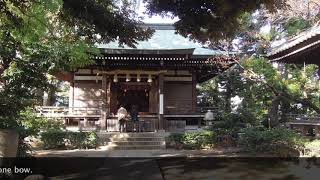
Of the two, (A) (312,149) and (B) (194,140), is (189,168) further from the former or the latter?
(B) (194,140)

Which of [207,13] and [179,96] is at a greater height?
[207,13]

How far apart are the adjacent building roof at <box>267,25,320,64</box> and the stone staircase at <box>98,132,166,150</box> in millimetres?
7231

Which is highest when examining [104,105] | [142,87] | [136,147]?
[142,87]

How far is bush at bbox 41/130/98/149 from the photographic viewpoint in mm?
17911

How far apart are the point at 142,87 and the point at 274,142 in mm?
9325

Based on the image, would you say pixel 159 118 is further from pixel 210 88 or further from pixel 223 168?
pixel 210 88

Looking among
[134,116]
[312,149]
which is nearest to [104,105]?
[134,116]

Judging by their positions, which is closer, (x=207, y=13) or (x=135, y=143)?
(x=207, y=13)

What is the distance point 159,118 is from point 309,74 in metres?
10.5

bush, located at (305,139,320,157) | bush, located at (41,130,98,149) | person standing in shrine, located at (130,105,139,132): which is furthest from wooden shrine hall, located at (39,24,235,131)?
bush, located at (305,139,320,157)

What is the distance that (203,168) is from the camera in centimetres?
1159

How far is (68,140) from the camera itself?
59.8ft

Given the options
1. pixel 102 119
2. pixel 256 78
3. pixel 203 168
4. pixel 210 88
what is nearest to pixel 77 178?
pixel 203 168

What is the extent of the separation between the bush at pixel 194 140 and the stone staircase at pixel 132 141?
1.82 ft
